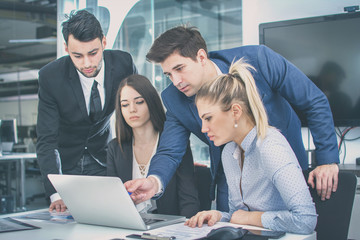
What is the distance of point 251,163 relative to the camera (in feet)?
4.92

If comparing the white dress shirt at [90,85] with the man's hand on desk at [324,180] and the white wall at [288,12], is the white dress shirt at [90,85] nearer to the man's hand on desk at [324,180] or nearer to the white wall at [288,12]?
the white wall at [288,12]

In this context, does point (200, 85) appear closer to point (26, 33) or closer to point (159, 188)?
point (159, 188)

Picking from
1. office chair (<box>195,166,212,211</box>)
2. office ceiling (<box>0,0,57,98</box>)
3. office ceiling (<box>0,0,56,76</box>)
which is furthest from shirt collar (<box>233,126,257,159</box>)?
office ceiling (<box>0,0,56,76</box>)

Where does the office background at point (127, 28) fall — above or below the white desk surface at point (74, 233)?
above

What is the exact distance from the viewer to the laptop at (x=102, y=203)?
51.7 inches

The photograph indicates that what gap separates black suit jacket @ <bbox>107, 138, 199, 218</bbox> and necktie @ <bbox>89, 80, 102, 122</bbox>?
0.89 ft

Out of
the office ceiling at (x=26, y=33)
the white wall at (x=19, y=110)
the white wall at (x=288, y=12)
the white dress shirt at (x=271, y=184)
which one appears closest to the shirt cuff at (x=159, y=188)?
the white dress shirt at (x=271, y=184)

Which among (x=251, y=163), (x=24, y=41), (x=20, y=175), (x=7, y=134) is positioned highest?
(x=24, y=41)

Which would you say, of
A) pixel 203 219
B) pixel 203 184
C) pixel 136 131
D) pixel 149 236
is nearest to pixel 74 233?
pixel 149 236

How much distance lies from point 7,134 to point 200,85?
4.67 metres

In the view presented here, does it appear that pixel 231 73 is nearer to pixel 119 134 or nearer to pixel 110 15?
pixel 119 134

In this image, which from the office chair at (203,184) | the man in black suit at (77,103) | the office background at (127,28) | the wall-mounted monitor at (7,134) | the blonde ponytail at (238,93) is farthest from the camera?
the wall-mounted monitor at (7,134)

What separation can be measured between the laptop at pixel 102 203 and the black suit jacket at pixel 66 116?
1.06 meters

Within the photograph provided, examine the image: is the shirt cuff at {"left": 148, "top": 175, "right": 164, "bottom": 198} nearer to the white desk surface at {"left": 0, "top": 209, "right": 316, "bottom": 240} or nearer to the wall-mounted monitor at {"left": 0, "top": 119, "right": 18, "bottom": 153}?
the white desk surface at {"left": 0, "top": 209, "right": 316, "bottom": 240}
